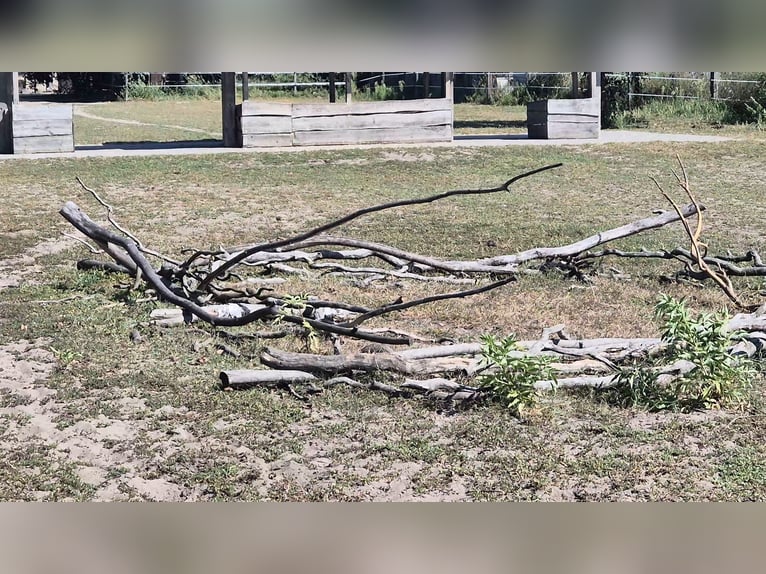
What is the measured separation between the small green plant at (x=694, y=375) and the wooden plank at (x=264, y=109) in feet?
41.5

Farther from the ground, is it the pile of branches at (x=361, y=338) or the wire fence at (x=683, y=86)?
the wire fence at (x=683, y=86)

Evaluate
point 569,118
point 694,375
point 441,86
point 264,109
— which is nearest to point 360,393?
point 694,375

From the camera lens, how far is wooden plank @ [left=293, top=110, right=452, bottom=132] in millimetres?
17188

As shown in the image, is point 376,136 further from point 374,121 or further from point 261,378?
point 261,378

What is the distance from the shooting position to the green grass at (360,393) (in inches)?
162

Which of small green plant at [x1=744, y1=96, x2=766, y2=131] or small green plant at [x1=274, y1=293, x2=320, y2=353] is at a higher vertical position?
small green plant at [x1=744, y1=96, x2=766, y2=131]

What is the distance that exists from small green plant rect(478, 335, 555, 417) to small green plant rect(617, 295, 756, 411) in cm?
44

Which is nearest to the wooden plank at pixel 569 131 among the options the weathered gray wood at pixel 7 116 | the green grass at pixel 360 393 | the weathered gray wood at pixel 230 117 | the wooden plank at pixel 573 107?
the wooden plank at pixel 573 107

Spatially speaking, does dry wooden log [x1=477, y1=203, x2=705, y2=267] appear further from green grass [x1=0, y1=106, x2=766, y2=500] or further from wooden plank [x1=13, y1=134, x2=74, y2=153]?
wooden plank [x1=13, y1=134, x2=74, y2=153]

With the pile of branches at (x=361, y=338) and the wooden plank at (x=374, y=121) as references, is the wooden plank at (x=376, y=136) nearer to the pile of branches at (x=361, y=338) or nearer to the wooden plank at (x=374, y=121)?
the wooden plank at (x=374, y=121)

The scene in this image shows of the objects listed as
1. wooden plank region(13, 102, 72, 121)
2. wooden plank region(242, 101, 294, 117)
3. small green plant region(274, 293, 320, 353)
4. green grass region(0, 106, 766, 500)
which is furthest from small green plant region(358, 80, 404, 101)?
small green plant region(274, 293, 320, 353)

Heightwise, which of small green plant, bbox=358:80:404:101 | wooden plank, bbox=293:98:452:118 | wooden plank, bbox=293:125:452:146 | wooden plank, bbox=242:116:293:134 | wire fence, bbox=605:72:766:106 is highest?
small green plant, bbox=358:80:404:101

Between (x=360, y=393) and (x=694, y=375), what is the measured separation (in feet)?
5.44

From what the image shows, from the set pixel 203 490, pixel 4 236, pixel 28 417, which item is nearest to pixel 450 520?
pixel 203 490
